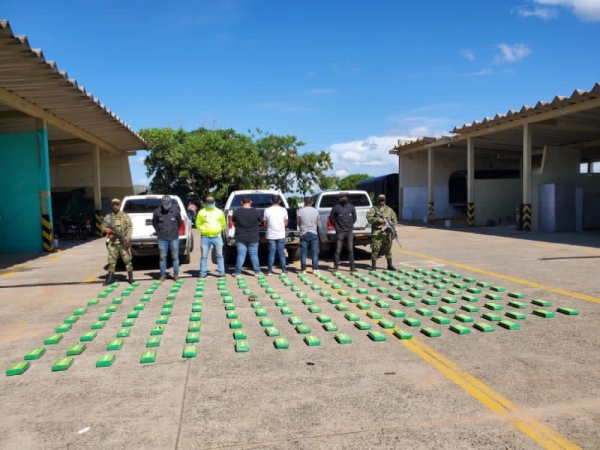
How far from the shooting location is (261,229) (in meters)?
11.8

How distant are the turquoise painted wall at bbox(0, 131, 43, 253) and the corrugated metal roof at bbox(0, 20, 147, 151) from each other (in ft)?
4.94

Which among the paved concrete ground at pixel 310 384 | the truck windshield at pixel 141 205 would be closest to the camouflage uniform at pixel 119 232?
the paved concrete ground at pixel 310 384

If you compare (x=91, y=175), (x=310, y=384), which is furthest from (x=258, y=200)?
(x=91, y=175)

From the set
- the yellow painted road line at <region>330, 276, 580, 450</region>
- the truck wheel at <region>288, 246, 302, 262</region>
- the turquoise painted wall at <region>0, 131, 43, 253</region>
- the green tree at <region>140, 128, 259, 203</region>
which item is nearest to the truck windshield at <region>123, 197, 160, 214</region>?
the truck wheel at <region>288, 246, 302, 262</region>

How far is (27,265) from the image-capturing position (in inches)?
538

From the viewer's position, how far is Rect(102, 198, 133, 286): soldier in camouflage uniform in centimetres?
967

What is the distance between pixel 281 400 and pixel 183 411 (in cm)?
77

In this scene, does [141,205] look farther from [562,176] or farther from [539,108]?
[562,176]

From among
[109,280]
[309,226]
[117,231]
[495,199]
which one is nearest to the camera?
[117,231]

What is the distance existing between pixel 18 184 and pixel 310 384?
15.9 metres

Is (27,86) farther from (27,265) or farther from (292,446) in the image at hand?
(292,446)

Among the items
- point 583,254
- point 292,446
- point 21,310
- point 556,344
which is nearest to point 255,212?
point 21,310

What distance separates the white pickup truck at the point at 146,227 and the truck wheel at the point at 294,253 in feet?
8.75

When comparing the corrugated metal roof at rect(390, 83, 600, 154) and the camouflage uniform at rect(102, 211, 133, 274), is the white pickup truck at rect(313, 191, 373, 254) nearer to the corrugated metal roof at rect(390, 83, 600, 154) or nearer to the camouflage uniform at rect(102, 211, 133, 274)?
the camouflage uniform at rect(102, 211, 133, 274)
